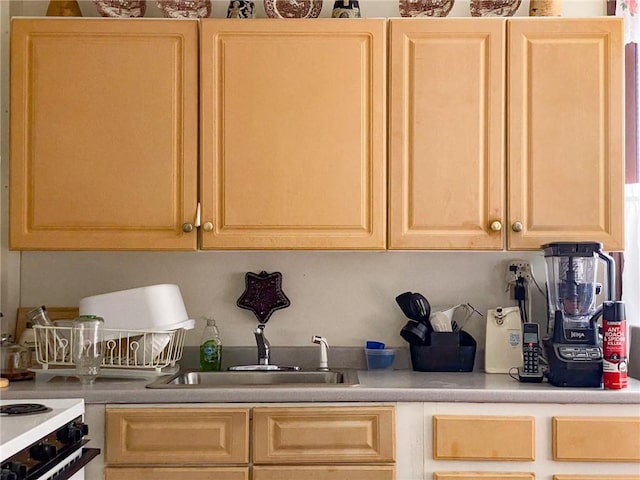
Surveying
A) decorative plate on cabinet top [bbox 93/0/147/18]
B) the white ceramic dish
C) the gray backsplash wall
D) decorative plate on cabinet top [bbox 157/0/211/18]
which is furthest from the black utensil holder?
decorative plate on cabinet top [bbox 93/0/147/18]

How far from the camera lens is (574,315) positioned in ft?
8.45

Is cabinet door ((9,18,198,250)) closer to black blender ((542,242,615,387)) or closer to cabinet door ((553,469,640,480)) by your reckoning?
black blender ((542,242,615,387))

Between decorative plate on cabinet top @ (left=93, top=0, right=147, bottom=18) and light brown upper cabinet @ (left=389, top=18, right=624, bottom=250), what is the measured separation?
0.99 metres

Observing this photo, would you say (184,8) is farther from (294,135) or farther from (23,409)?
(23,409)

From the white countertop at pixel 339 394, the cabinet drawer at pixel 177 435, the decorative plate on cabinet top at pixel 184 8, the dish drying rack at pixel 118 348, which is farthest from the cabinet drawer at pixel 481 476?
the decorative plate on cabinet top at pixel 184 8

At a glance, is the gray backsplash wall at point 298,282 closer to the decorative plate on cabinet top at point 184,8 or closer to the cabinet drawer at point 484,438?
the cabinet drawer at point 484,438

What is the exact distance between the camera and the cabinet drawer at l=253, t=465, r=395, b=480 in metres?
2.37

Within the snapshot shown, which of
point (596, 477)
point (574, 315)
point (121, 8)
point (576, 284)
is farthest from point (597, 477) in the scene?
point (121, 8)

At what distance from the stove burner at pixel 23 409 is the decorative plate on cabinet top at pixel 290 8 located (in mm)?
1600

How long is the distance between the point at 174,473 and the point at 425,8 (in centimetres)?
187

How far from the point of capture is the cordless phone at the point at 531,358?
2580 millimetres

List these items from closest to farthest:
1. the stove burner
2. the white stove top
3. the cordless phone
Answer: the white stove top
the stove burner
the cordless phone

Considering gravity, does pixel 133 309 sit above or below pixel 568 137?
below

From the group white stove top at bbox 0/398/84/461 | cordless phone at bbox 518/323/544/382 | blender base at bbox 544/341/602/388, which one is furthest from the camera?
cordless phone at bbox 518/323/544/382
